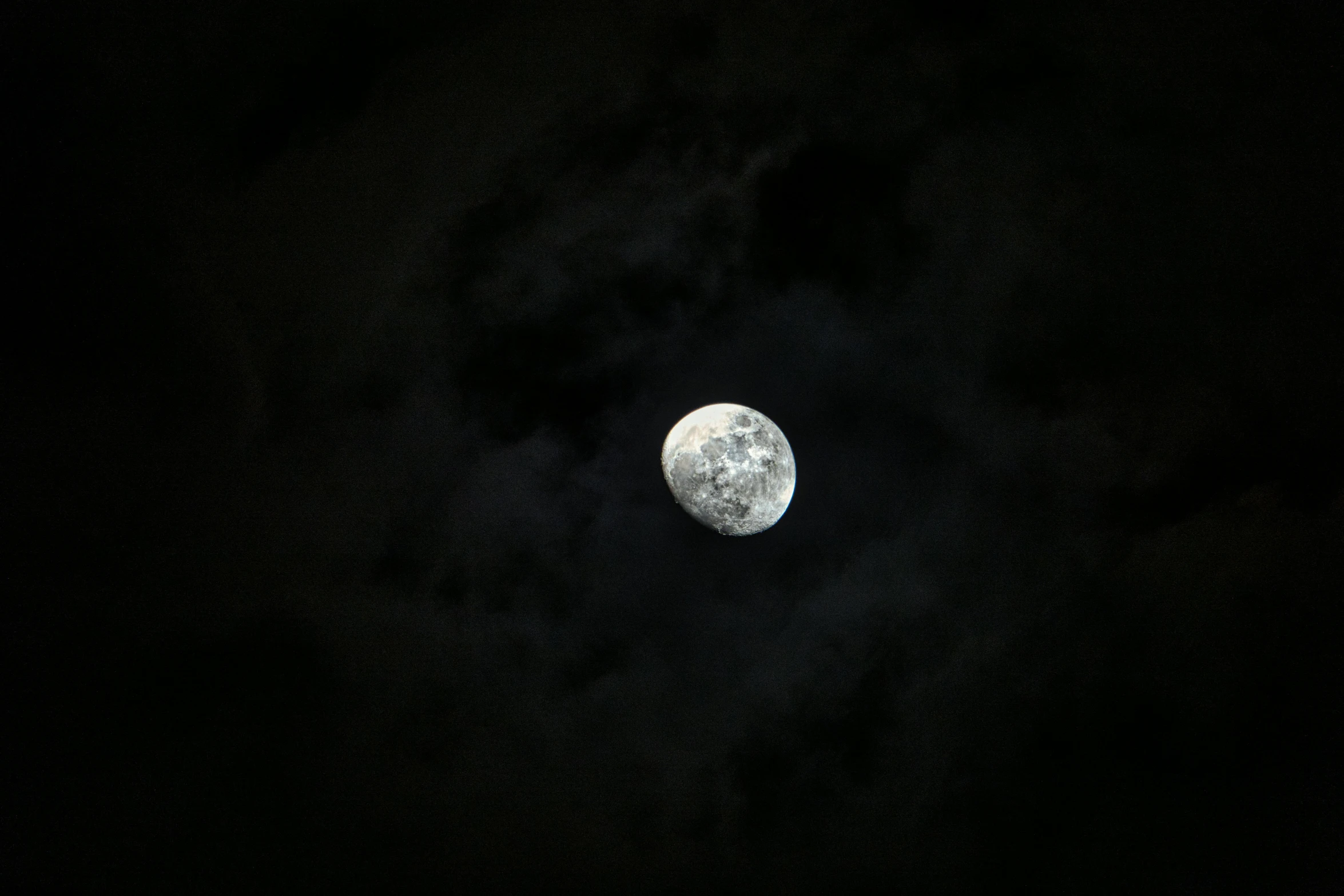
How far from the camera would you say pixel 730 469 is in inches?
206

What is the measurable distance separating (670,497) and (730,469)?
2.31ft

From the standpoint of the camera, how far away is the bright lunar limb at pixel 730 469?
5242mm

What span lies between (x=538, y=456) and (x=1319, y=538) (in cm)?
633

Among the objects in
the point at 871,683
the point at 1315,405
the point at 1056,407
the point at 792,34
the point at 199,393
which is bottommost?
the point at 871,683

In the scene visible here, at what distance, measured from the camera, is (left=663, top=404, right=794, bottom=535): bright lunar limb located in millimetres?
5242

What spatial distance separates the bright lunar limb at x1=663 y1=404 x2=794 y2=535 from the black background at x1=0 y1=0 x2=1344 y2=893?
377mm

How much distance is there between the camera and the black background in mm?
5465

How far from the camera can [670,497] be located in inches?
225

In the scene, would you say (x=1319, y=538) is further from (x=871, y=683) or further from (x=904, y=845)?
(x=904, y=845)

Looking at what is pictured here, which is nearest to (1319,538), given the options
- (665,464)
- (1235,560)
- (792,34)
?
(1235,560)

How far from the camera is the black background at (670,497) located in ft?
17.9

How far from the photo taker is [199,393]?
5480mm

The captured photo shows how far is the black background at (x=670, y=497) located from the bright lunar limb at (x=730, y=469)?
1.24ft

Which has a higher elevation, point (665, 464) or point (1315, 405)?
point (665, 464)
